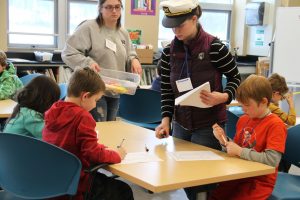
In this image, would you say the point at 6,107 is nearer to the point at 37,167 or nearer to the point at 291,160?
the point at 37,167

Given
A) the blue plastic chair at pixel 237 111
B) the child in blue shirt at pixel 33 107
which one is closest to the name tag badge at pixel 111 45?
the child in blue shirt at pixel 33 107

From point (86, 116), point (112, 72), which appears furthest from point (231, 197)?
point (112, 72)

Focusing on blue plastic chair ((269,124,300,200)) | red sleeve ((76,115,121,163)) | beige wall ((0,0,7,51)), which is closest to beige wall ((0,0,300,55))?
beige wall ((0,0,7,51))

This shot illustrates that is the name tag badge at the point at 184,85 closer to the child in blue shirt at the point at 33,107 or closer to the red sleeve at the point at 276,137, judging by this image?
the red sleeve at the point at 276,137

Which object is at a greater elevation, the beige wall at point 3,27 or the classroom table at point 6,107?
the beige wall at point 3,27

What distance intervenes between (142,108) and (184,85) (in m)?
1.72

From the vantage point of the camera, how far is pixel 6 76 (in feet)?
11.6

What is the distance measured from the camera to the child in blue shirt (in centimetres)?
223

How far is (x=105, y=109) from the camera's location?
9.25ft

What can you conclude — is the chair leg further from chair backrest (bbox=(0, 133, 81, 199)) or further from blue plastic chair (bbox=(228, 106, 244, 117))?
blue plastic chair (bbox=(228, 106, 244, 117))

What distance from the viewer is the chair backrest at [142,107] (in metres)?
3.80

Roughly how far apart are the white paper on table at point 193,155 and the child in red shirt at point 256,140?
0.08 meters

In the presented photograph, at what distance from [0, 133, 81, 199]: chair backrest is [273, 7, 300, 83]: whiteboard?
4.67 m

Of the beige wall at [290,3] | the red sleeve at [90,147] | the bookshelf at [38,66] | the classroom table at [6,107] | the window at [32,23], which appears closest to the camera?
the red sleeve at [90,147]
